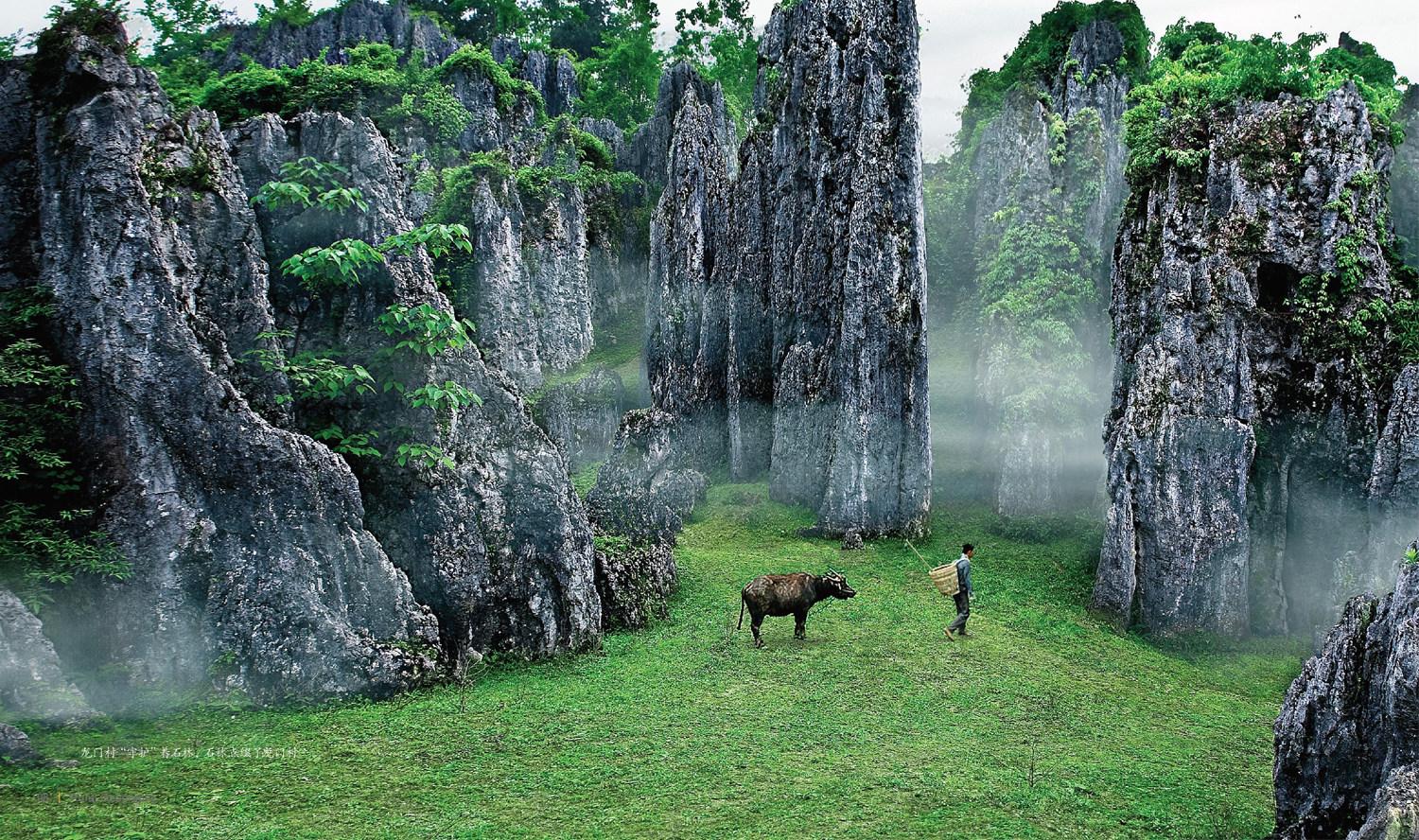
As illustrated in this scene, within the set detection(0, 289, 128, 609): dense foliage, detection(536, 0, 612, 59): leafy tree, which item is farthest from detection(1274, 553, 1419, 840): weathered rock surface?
detection(536, 0, 612, 59): leafy tree

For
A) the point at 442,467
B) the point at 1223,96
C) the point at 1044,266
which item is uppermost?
the point at 1223,96

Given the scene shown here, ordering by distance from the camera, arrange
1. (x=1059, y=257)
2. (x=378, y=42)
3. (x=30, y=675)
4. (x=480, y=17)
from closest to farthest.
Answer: (x=30, y=675)
(x=1059, y=257)
(x=378, y=42)
(x=480, y=17)

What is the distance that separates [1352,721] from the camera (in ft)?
27.8

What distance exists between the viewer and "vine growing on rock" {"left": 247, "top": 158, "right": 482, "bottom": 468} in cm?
1374

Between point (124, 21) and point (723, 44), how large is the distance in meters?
48.9

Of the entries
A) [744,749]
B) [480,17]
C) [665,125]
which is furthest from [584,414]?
[480,17]

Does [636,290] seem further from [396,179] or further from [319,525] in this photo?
[319,525]

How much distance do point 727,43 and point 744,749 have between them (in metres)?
54.6

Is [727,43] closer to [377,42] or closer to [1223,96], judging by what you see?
[377,42]

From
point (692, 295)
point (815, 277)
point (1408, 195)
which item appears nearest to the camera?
point (1408, 195)

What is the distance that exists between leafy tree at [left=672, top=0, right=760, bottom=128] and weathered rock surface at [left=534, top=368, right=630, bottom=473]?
1072 inches

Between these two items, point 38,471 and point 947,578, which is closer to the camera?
point 38,471

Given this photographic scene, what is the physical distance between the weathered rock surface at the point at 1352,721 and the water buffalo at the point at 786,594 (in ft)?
27.0

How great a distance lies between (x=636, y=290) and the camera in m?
45.9
